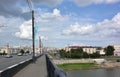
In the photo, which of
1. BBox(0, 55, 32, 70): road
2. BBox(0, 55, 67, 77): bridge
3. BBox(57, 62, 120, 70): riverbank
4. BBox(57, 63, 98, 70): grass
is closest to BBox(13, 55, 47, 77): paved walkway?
BBox(0, 55, 67, 77): bridge

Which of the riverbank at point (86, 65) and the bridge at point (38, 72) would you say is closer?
the bridge at point (38, 72)

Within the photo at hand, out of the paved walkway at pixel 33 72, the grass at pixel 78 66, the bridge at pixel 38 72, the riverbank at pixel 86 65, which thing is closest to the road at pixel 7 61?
the paved walkway at pixel 33 72

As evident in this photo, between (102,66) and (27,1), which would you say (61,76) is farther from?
(102,66)

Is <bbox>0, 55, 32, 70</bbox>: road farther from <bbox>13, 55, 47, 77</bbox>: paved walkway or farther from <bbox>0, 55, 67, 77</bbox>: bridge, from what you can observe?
<bbox>0, 55, 67, 77</bbox>: bridge

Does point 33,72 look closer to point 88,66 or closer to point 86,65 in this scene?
point 88,66

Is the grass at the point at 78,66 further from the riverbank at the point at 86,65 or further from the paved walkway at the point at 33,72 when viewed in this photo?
the paved walkway at the point at 33,72

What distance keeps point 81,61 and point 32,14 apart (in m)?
139

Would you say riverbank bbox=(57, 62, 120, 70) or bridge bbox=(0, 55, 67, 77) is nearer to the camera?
bridge bbox=(0, 55, 67, 77)

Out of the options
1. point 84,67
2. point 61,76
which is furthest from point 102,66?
point 61,76

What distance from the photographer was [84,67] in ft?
527

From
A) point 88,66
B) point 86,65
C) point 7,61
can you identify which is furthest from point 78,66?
Answer: point 7,61

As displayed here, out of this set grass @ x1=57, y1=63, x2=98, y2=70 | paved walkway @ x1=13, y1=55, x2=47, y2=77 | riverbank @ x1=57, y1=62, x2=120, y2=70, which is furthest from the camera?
grass @ x1=57, y1=63, x2=98, y2=70

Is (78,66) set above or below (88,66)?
above

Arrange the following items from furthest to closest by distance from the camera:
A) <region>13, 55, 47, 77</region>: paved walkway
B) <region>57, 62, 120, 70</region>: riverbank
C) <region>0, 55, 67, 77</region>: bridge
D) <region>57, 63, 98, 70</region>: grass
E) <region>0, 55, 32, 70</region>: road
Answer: <region>57, 63, 98, 70</region>: grass
<region>57, 62, 120, 70</region>: riverbank
<region>0, 55, 32, 70</region>: road
<region>13, 55, 47, 77</region>: paved walkway
<region>0, 55, 67, 77</region>: bridge
